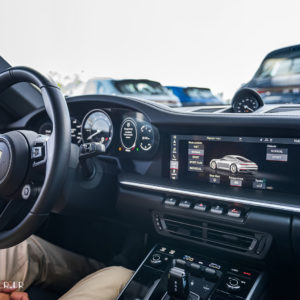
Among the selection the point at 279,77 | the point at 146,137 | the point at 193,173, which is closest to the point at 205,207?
the point at 193,173

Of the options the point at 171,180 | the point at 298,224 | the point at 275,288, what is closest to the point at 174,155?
the point at 171,180

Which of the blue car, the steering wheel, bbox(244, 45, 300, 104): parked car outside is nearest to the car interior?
the steering wheel

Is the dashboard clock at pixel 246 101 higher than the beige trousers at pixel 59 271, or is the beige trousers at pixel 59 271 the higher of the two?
the dashboard clock at pixel 246 101

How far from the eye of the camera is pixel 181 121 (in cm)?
172

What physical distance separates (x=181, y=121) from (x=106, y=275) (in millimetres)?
772

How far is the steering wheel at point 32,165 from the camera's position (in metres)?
1.33

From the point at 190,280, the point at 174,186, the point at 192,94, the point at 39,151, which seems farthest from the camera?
the point at 192,94

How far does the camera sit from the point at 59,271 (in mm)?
2023

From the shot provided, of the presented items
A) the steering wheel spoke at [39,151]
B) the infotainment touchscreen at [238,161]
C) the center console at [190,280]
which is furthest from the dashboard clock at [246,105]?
the steering wheel spoke at [39,151]

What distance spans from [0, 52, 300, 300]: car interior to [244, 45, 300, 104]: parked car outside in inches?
4.8

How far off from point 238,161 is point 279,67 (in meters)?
0.69

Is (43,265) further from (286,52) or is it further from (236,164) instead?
(286,52)

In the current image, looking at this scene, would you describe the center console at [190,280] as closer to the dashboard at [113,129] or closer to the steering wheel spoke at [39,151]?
the dashboard at [113,129]

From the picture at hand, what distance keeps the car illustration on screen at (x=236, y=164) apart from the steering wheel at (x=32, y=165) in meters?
0.67
